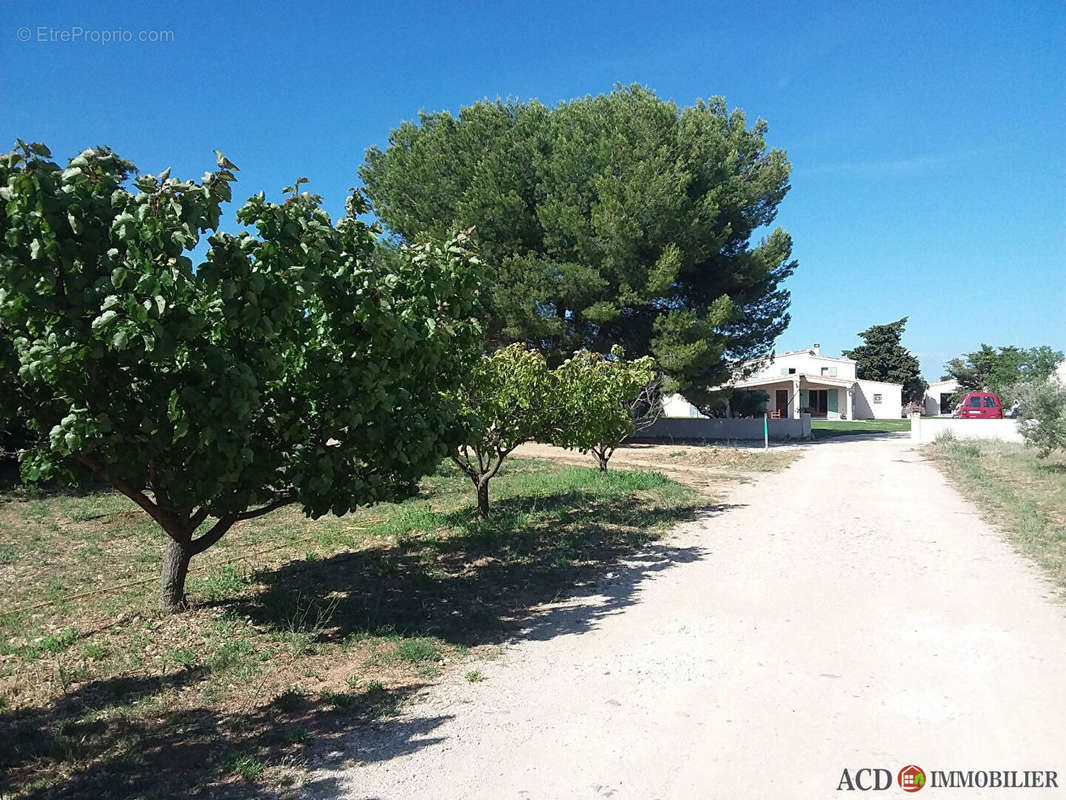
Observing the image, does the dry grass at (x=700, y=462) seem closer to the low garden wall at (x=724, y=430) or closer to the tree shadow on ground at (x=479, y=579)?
the tree shadow on ground at (x=479, y=579)

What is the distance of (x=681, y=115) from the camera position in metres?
26.8

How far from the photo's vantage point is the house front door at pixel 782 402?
45812 millimetres

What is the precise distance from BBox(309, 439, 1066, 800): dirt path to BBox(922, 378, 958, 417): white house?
59.8 m

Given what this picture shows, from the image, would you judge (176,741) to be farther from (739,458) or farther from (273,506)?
(739,458)

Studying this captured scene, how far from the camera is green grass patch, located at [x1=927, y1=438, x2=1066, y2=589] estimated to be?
8.58 m

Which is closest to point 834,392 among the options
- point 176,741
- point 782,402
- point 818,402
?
point 818,402

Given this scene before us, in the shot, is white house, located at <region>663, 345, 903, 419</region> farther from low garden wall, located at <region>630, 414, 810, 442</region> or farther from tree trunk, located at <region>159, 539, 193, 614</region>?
tree trunk, located at <region>159, 539, 193, 614</region>

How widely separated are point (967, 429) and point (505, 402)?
76.6ft

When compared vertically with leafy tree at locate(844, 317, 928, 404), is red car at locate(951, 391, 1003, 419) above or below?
below

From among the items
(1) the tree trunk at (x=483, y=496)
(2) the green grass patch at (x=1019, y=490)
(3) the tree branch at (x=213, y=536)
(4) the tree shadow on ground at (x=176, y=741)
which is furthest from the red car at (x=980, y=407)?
(4) the tree shadow on ground at (x=176, y=741)

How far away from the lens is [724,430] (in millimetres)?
32844

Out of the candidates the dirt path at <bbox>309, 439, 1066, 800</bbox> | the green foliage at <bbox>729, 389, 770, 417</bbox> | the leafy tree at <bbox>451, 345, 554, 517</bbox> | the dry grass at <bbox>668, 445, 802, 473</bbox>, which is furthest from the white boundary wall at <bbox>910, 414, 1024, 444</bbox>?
the leafy tree at <bbox>451, 345, 554, 517</bbox>

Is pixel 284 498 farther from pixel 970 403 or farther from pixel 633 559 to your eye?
pixel 970 403

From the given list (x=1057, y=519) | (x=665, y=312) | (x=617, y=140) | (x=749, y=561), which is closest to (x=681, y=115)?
(x=617, y=140)
